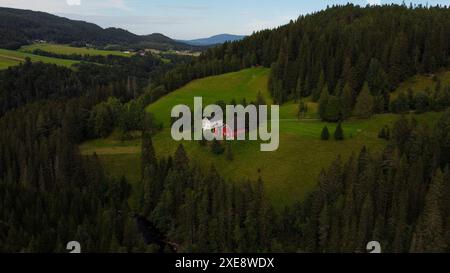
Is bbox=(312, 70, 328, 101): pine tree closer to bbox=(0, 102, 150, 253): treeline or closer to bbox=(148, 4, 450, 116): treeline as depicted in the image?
bbox=(148, 4, 450, 116): treeline

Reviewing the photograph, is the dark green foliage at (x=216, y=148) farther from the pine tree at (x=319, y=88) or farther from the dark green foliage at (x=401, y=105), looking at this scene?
the dark green foliage at (x=401, y=105)

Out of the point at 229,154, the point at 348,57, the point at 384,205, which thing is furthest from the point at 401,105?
the point at 384,205

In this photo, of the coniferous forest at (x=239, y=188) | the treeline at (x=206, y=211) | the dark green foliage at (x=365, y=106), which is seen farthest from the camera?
the dark green foliage at (x=365, y=106)

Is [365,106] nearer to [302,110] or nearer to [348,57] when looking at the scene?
[302,110]

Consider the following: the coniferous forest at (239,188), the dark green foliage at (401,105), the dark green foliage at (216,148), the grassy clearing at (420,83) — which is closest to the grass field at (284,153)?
the dark green foliage at (216,148)

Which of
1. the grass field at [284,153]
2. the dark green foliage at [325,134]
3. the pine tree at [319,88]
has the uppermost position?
the pine tree at [319,88]

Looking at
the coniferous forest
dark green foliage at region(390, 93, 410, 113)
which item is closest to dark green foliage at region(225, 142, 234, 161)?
the coniferous forest
